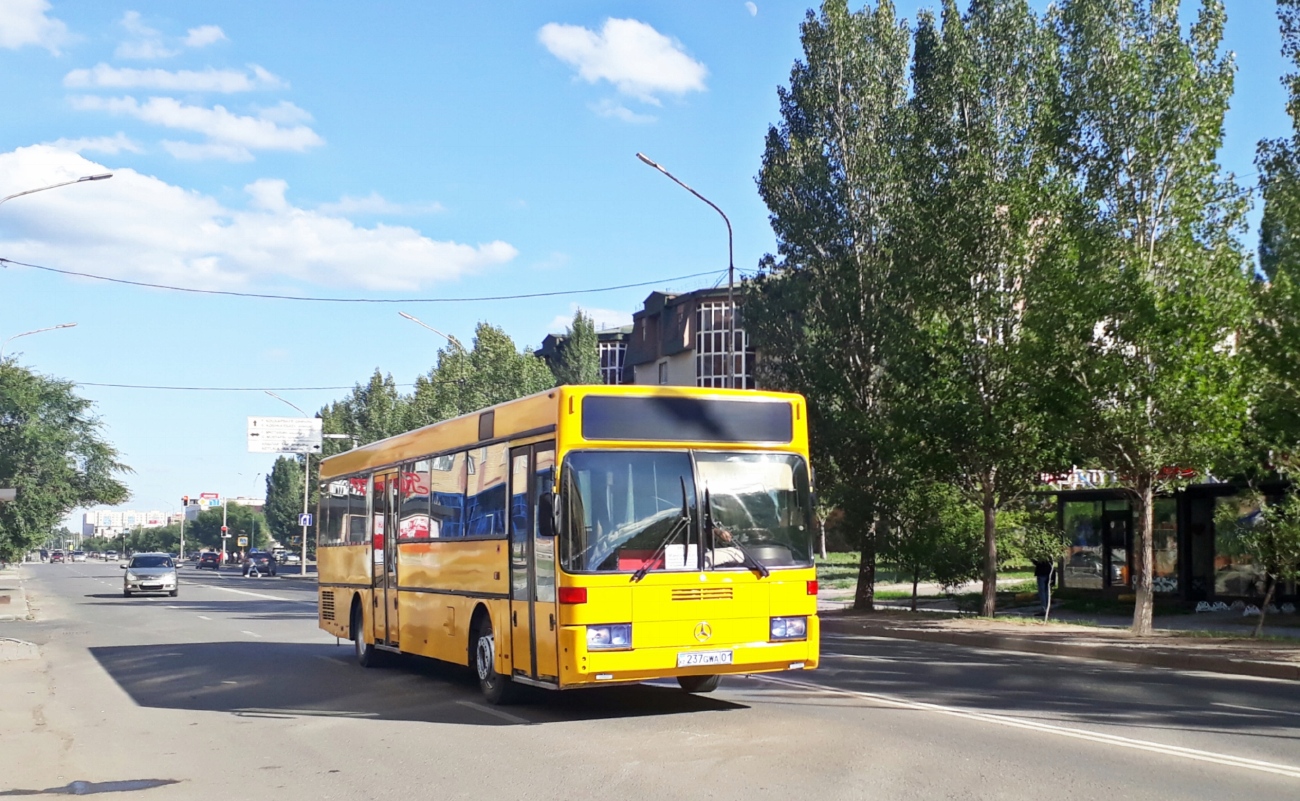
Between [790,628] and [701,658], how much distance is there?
36.9 inches

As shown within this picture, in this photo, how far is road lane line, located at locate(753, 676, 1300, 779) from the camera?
885cm

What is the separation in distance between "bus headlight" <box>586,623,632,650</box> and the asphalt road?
730mm

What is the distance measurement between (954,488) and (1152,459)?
7.11 m

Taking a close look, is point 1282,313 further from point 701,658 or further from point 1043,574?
point 701,658

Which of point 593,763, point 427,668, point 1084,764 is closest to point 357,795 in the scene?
point 593,763

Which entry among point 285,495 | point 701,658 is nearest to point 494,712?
point 701,658

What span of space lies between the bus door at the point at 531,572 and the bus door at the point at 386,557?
15.0 feet

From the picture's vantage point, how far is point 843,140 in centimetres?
3080

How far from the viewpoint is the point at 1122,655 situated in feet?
61.9

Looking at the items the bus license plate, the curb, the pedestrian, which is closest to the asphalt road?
the bus license plate

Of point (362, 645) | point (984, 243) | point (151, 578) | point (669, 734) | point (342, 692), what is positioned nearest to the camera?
point (669, 734)

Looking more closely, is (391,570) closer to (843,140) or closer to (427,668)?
(427,668)

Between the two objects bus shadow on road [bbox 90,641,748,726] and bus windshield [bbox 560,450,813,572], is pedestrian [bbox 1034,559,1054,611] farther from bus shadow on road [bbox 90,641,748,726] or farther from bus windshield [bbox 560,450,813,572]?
bus windshield [bbox 560,450,813,572]

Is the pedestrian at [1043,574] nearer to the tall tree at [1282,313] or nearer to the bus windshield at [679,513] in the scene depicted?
the tall tree at [1282,313]
